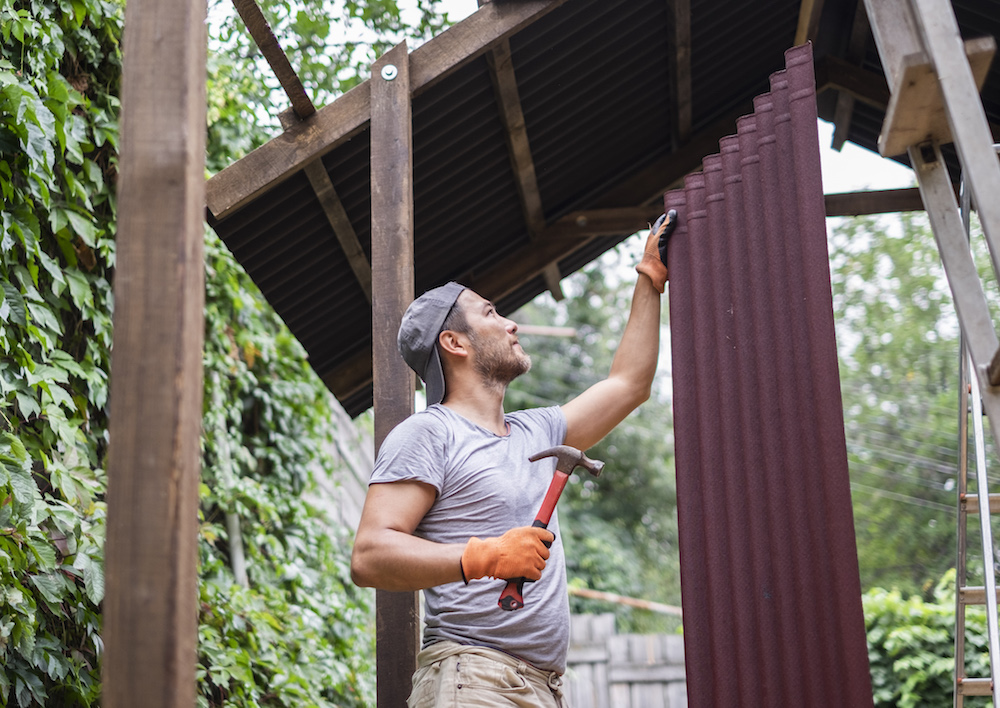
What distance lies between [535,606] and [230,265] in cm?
389

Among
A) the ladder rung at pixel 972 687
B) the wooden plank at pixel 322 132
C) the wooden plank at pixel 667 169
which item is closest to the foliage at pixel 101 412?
the wooden plank at pixel 322 132

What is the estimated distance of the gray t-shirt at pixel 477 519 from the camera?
2.53 metres

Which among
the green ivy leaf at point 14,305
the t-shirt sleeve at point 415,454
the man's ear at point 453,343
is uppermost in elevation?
the green ivy leaf at point 14,305

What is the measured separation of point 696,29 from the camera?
431 cm

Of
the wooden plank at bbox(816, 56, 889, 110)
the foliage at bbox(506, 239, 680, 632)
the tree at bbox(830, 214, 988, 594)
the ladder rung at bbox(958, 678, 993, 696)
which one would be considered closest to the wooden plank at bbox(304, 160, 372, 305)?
the wooden plank at bbox(816, 56, 889, 110)

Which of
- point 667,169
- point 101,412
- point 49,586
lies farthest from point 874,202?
point 49,586

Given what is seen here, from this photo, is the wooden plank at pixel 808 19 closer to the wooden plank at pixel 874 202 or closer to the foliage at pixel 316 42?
the wooden plank at pixel 874 202

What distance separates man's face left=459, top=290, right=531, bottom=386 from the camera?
2955mm

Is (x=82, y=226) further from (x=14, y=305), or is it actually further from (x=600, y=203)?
(x=600, y=203)

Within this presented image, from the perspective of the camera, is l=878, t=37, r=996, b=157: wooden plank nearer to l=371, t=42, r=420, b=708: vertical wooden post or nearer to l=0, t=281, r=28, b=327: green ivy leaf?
l=371, t=42, r=420, b=708: vertical wooden post

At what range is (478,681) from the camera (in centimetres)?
242

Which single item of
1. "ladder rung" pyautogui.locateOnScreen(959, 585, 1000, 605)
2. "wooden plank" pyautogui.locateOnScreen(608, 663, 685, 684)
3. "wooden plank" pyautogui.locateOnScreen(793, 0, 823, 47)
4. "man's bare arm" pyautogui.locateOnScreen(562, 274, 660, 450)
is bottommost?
"wooden plank" pyautogui.locateOnScreen(608, 663, 685, 684)

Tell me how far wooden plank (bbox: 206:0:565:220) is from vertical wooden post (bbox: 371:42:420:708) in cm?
7

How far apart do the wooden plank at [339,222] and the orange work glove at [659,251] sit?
1.34 m
